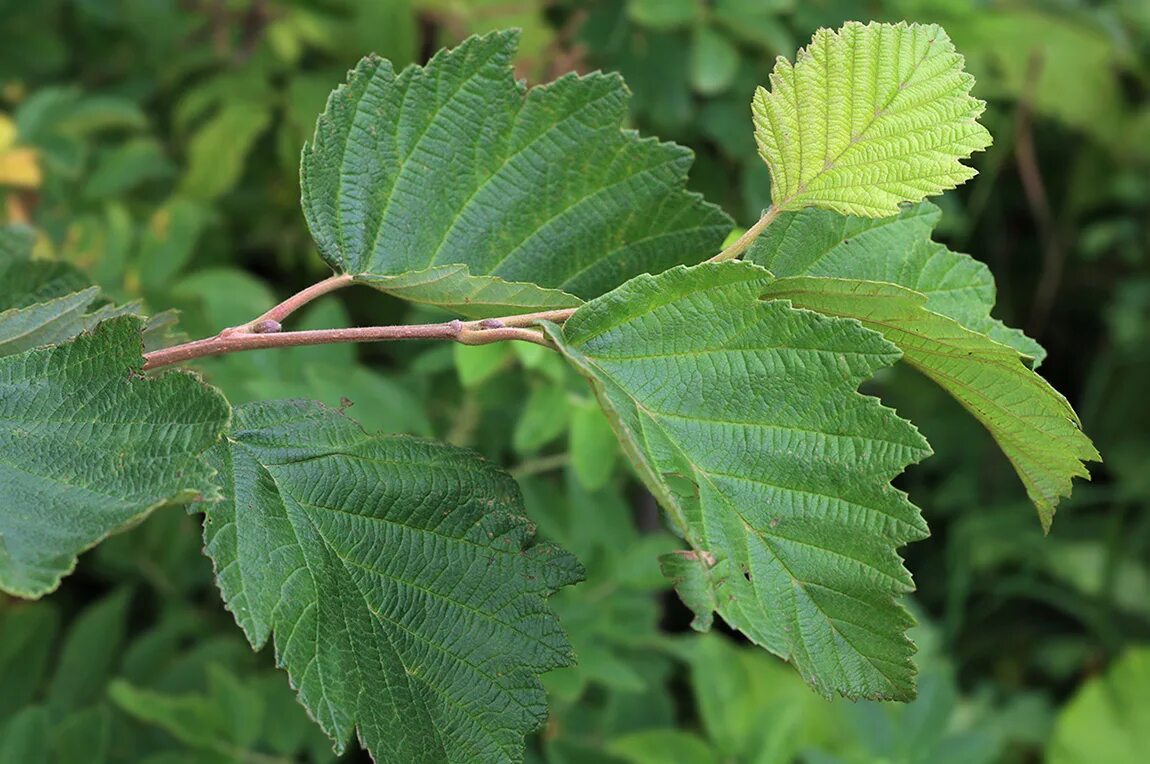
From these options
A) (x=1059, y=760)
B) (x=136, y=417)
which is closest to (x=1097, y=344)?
(x=1059, y=760)

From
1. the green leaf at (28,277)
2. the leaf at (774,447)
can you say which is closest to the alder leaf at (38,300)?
the green leaf at (28,277)

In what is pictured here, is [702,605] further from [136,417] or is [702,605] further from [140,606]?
[140,606]

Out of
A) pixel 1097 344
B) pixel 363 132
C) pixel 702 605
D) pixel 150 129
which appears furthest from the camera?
pixel 1097 344

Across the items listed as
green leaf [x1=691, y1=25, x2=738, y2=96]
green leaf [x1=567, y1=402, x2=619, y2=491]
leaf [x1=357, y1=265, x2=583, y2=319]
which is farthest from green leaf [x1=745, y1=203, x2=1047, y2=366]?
green leaf [x1=691, y1=25, x2=738, y2=96]

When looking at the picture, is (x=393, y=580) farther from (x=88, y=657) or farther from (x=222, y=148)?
(x=222, y=148)

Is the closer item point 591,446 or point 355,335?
point 355,335

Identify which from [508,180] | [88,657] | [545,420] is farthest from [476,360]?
[88,657]

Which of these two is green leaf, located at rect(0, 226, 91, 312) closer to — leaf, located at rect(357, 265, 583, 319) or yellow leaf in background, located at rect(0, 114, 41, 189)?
leaf, located at rect(357, 265, 583, 319)

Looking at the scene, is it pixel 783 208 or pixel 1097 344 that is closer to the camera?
pixel 783 208
